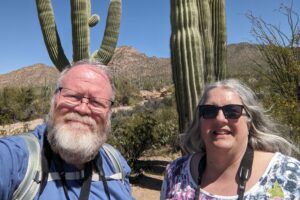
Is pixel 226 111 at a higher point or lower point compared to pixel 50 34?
lower

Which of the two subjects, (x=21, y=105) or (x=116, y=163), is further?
(x=21, y=105)

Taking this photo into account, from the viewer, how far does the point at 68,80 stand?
264 centimetres

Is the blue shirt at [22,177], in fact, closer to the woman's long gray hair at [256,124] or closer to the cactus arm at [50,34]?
the woman's long gray hair at [256,124]

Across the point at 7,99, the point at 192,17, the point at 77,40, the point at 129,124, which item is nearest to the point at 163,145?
the point at 129,124

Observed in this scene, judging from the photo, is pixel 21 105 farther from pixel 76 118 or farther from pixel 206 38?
pixel 76 118

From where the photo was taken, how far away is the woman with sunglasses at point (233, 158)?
251cm

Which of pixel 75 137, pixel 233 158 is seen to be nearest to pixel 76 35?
pixel 75 137

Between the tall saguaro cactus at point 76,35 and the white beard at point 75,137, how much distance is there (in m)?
5.01

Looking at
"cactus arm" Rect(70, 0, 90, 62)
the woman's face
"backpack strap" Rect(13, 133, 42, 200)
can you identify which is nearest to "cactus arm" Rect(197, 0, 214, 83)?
"cactus arm" Rect(70, 0, 90, 62)

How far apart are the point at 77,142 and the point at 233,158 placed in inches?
41.2

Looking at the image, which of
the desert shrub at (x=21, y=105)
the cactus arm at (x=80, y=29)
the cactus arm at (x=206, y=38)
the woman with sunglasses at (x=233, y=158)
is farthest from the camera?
the desert shrub at (x=21, y=105)

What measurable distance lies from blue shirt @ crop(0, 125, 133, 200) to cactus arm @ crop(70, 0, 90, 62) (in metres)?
5.08

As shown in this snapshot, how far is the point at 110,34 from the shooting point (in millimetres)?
7797

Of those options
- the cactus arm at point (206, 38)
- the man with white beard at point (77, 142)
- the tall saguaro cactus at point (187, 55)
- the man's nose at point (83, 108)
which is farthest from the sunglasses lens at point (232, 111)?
the cactus arm at point (206, 38)
